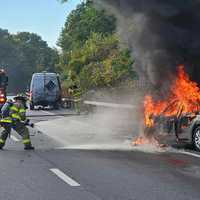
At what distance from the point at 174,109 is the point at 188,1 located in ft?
12.1

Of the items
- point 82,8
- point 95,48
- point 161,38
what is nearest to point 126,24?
point 161,38

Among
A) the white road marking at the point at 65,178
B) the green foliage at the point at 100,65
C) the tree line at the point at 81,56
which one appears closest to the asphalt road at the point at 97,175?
the white road marking at the point at 65,178

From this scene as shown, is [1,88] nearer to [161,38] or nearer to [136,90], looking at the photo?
[136,90]

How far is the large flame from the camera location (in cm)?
1304

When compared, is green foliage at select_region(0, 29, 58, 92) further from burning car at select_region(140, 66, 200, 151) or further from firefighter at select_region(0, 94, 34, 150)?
firefighter at select_region(0, 94, 34, 150)

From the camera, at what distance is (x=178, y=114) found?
42.1 ft

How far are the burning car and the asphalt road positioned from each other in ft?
1.81

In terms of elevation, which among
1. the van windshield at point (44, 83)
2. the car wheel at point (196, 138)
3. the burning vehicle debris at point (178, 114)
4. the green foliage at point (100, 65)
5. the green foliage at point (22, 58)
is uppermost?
the green foliage at point (22, 58)

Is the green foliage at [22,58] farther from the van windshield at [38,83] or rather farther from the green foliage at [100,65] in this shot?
the green foliage at [100,65]

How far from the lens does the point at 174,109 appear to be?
43.3ft

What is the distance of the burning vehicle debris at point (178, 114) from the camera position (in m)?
12.5

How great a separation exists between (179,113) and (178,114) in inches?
1.3

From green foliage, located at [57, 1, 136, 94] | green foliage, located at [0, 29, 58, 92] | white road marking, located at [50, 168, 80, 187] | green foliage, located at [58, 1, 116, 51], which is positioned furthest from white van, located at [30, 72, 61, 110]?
green foliage, located at [0, 29, 58, 92]

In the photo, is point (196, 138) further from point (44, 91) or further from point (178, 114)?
point (44, 91)
